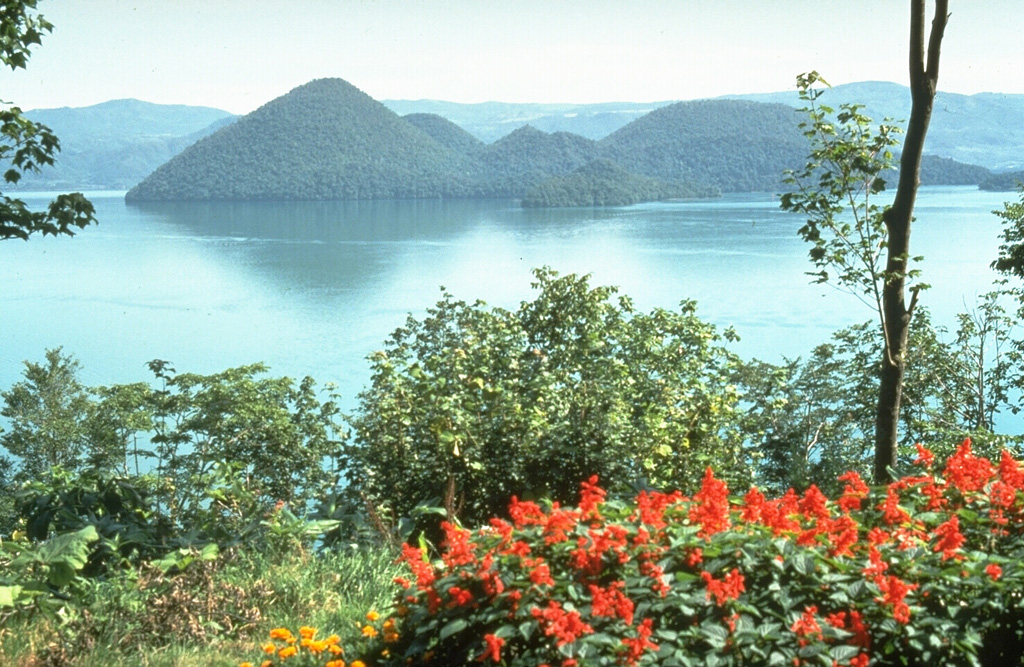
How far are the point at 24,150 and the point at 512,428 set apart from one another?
3937mm

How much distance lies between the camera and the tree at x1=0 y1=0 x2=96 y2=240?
6602mm

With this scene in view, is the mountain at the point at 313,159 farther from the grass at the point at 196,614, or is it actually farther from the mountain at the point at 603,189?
the grass at the point at 196,614

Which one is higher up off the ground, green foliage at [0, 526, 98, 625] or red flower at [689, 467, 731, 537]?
red flower at [689, 467, 731, 537]

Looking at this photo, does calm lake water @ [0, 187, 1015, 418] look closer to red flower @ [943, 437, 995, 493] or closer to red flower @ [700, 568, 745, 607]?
red flower @ [943, 437, 995, 493]

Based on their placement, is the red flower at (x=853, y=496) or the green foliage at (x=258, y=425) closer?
the red flower at (x=853, y=496)

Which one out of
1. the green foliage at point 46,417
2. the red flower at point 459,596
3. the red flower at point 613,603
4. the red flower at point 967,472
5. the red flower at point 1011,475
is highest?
the red flower at point 1011,475

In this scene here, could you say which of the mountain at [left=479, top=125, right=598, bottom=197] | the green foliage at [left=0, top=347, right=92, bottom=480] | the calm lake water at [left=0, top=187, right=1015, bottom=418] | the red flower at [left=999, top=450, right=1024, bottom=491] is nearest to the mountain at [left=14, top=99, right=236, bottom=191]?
the mountain at [left=479, top=125, right=598, bottom=197]

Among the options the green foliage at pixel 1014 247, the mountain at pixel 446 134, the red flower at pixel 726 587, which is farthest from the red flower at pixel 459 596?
the mountain at pixel 446 134

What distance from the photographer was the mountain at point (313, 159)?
4493 inches

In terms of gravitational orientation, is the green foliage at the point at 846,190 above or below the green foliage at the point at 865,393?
above

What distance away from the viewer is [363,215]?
332ft

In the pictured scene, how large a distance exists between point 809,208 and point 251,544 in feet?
11.3

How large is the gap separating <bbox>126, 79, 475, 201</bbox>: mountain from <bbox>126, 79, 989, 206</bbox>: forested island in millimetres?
129

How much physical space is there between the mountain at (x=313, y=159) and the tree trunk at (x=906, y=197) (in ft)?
369
